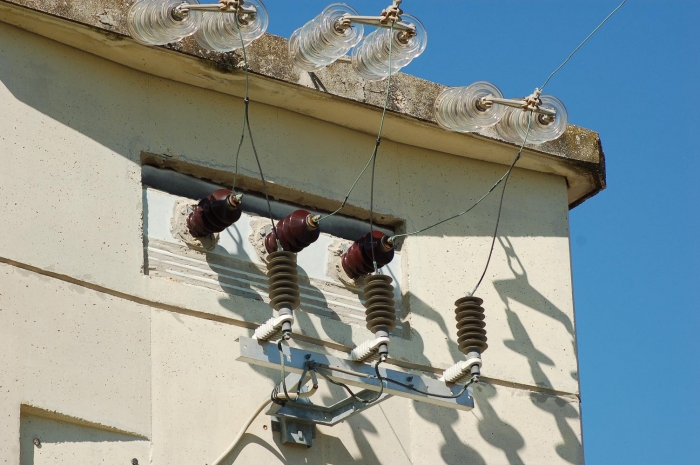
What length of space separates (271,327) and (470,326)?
1190mm

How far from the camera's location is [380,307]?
8164 millimetres

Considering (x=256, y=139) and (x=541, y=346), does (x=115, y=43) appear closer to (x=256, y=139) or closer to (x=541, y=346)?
(x=256, y=139)

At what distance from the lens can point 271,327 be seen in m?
7.84

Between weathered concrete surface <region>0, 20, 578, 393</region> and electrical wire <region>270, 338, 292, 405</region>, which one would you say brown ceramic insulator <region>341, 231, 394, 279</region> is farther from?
electrical wire <region>270, 338, 292, 405</region>

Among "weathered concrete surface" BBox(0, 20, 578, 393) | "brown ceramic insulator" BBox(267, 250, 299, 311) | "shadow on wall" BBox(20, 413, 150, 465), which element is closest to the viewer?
"shadow on wall" BBox(20, 413, 150, 465)

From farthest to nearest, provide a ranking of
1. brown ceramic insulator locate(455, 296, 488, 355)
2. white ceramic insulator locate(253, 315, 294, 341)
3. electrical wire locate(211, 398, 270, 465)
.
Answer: brown ceramic insulator locate(455, 296, 488, 355), electrical wire locate(211, 398, 270, 465), white ceramic insulator locate(253, 315, 294, 341)

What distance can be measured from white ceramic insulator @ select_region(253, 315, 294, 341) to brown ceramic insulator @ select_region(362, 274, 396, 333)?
0.50m

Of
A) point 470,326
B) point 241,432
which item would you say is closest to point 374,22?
point 470,326

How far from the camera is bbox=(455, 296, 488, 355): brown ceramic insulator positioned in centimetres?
838

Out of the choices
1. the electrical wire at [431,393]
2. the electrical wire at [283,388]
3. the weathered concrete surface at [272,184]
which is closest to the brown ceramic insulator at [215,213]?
the weathered concrete surface at [272,184]

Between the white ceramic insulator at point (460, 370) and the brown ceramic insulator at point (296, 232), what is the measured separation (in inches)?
40.9

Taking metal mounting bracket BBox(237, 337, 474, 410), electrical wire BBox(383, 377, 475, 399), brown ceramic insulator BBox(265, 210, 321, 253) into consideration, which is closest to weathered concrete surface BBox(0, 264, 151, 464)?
metal mounting bracket BBox(237, 337, 474, 410)

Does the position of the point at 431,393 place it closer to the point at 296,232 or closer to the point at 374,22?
the point at 296,232

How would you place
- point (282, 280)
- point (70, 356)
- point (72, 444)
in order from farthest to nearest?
point (282, 280) → point (70, 356) → point (72, 444)
